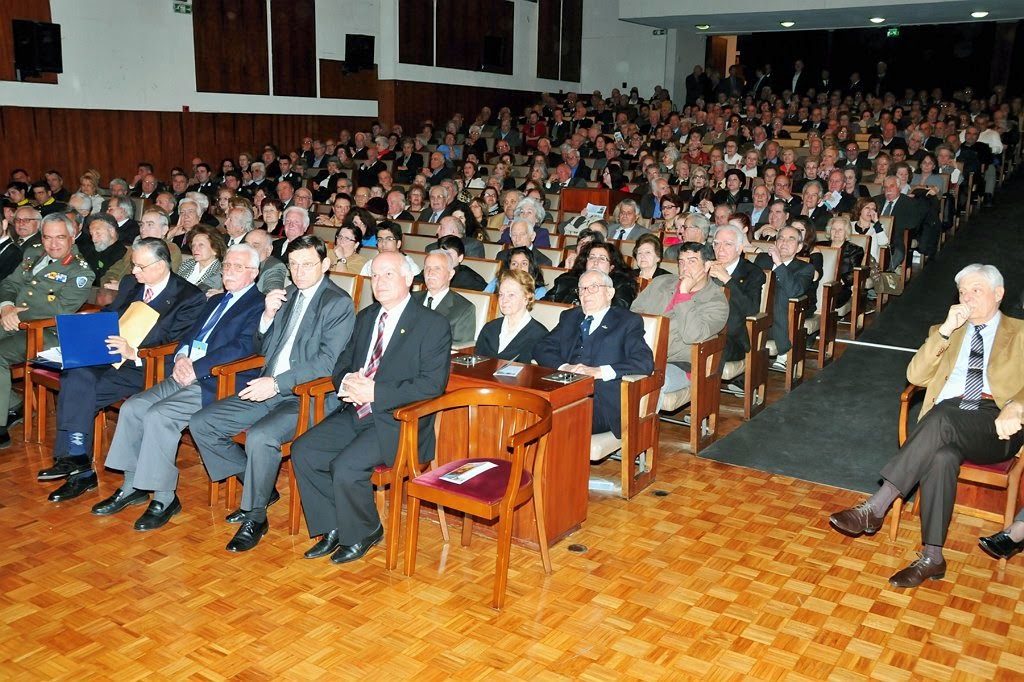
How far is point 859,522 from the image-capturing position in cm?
339

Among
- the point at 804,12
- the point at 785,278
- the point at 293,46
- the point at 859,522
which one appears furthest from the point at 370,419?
the point at 804,12

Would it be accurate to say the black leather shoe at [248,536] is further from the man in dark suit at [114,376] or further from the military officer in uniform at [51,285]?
the military officer in uniform at [51,285]

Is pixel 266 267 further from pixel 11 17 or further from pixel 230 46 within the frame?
pixel 230 46

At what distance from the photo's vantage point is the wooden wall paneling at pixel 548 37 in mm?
16438

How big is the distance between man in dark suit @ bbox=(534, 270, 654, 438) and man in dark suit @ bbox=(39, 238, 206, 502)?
1699 millimetres

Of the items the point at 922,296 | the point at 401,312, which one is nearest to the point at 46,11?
the point at 401,312

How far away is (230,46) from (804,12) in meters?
8.53

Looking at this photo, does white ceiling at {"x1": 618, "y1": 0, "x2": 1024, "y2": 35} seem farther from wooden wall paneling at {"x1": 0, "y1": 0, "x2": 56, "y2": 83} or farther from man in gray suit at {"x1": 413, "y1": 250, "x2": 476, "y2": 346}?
man in gray suit at {"x1": 413, "y1": 250, "x2": 476, "y2": 346}

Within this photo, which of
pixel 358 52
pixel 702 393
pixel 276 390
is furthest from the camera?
pixel 358 52

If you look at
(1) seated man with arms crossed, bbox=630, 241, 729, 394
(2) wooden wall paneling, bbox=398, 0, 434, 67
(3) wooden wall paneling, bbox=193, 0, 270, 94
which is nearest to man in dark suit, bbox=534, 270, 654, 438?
(1) seated man with arms crossed, bbox=630, 241, 729, 394

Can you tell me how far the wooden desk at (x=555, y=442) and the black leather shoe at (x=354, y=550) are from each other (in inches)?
16.8

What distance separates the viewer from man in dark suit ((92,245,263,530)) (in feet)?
12.0

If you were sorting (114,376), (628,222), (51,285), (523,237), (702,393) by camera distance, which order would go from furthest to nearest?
(628,222) → (523,237) → (51,285) → (702,393) → (114,376)

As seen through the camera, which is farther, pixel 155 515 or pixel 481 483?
pixel 155 515
